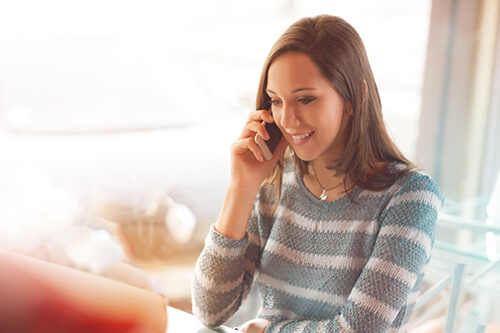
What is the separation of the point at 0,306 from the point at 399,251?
0.75 metres

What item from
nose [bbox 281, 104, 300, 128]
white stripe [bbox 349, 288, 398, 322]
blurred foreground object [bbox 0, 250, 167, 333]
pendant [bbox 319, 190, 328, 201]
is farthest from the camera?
pendant [bbox 319, 190, 328, 201]

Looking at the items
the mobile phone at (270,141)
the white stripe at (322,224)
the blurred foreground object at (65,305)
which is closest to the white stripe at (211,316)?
the white stripe at (322,224)

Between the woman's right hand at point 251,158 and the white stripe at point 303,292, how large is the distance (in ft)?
0.68

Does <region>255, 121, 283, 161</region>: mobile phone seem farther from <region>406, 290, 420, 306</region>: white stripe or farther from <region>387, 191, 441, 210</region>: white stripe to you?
<region>406, 290, 420, 306</region>: white stripe

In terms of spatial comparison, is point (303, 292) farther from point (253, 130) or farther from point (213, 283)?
point (253, 130)

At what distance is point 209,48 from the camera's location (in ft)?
5.52

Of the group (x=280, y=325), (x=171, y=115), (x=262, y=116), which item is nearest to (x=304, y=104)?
(x=262, y=116)

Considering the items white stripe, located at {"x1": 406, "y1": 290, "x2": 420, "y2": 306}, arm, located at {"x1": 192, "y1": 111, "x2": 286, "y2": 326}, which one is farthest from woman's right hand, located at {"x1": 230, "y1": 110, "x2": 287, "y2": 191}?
white stripe, located at {"x1": 406, "y1": 290, "x2": 420, "y2": 306}

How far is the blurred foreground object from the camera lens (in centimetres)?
30

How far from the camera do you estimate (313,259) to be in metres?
1.05

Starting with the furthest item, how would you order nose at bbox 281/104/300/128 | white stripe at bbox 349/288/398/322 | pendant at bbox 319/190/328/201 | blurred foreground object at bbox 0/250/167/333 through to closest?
1. pendant at bbox 319/190/328/201
2. nose at bbox 281/104/300/128
3. white stripe at bbox 349/288/398/322
4. blurred foreground object at bbox 0/250/167/333

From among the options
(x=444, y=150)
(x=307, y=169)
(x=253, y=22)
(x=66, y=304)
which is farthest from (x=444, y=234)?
(x=66, y=304)

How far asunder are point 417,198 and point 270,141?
1.13 ft

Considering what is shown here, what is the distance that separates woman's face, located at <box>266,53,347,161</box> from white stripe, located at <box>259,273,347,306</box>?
→ 0.92 ft
